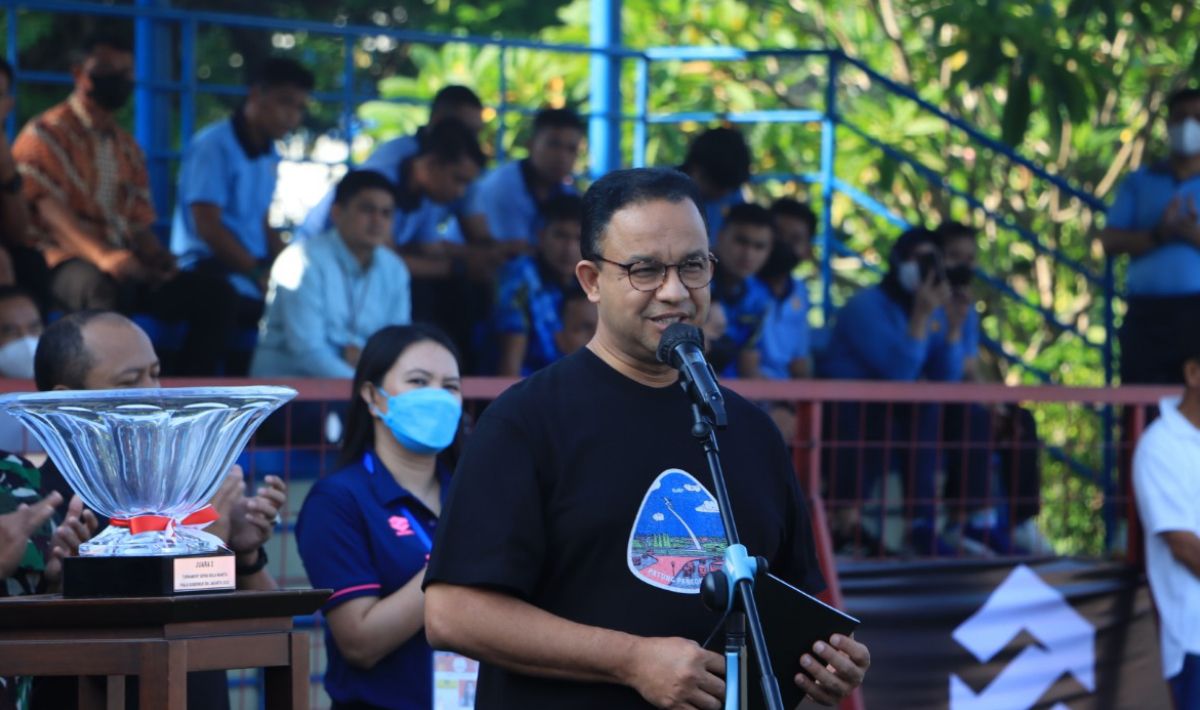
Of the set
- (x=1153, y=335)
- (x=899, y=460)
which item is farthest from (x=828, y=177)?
(x=899, y=460)

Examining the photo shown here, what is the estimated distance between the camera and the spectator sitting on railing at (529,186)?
895 centimetres

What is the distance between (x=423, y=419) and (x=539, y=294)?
11.5ft

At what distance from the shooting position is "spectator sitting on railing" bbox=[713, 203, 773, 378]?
8.76m

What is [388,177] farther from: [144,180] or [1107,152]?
[1107,152]

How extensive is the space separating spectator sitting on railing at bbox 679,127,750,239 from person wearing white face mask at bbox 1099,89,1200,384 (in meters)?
1.90

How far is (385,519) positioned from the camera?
15.5 feet

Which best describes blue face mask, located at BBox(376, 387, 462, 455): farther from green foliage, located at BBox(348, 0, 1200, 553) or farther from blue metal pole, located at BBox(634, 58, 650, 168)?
green foliage, located at BBox(348, 0, 1200, 553)

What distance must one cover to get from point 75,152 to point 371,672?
4.21 meters

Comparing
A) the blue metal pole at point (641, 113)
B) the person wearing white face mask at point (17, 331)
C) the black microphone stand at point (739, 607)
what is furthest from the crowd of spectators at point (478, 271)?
the black microphone stand at point (739, 607)

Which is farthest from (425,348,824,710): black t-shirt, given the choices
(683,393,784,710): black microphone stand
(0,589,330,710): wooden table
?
(0,589,330,710): wooden table

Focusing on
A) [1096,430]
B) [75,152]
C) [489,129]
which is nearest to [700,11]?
[489,129]

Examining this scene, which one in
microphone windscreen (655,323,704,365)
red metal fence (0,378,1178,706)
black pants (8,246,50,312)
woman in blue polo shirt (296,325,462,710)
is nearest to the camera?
microphone windscreen (655,323,704,365)

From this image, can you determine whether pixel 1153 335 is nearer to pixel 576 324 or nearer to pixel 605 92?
pixel 576 324

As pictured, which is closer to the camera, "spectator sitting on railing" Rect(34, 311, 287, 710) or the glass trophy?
the glass trophy
